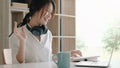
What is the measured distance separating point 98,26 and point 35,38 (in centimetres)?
225

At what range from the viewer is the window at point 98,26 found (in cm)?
432

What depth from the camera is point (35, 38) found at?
8.00 feet

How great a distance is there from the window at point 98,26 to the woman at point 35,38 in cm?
190

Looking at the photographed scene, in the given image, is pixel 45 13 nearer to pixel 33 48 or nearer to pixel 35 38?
pixel 35 38

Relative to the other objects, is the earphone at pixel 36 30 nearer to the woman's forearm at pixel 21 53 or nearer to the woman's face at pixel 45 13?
the woman's face at pixel 45 13

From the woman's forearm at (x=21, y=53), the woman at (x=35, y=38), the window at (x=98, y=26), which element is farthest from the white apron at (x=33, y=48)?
the window at (x=98, y=26)

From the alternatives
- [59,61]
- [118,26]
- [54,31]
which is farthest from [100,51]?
[59,61]

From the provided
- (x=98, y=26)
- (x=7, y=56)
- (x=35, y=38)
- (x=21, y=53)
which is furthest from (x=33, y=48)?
(x=98, y=26)

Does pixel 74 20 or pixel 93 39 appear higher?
pixel 74 20

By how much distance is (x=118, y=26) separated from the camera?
4316 mm

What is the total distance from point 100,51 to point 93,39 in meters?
0.28

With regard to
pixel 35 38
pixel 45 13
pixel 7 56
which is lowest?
pixel 7 56

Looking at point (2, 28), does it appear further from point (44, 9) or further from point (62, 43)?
point (62, 43)

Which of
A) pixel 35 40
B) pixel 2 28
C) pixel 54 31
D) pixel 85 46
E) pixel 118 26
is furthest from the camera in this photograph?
pixel 85 46
